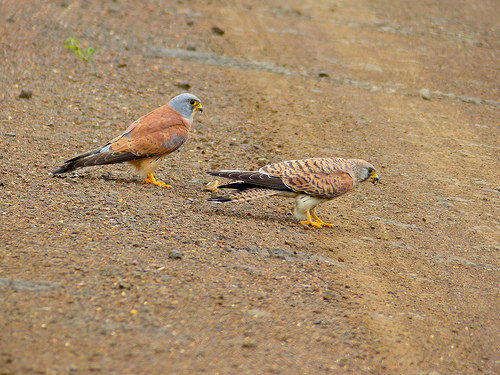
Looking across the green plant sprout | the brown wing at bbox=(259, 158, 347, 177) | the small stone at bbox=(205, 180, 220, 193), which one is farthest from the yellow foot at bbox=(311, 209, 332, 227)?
the green plant sprout

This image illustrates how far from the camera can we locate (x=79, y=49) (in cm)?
1052

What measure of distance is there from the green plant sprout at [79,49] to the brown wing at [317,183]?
5782 mm

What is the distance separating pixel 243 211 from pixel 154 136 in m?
1.29

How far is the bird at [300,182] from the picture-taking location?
5953mm

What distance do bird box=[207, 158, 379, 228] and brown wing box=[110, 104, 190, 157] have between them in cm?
91

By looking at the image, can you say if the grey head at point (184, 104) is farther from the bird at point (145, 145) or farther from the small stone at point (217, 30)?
the small stone at point (217, 30)

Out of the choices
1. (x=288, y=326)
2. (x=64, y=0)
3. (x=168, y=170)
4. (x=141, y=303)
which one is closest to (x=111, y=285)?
(x=141, y=303)

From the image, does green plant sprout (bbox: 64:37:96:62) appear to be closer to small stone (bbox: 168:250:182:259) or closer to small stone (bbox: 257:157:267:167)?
small stone (bbox: 257:157:267:167)

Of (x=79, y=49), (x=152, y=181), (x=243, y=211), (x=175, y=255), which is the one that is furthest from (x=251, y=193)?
(x=79, y=49)

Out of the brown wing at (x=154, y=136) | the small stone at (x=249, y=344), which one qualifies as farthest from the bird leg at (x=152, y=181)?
the small stone at (x=249, y=344)

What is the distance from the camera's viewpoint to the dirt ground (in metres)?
3.82

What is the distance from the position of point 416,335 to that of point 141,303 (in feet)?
6.53

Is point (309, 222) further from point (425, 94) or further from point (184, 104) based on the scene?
point (425, 94)

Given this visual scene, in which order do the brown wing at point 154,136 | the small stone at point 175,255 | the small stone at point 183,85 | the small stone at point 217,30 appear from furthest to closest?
the small stone at point 217,30
the small stone at point 183,85
the brown wing at point 154,136
the small stone at point 175,255
